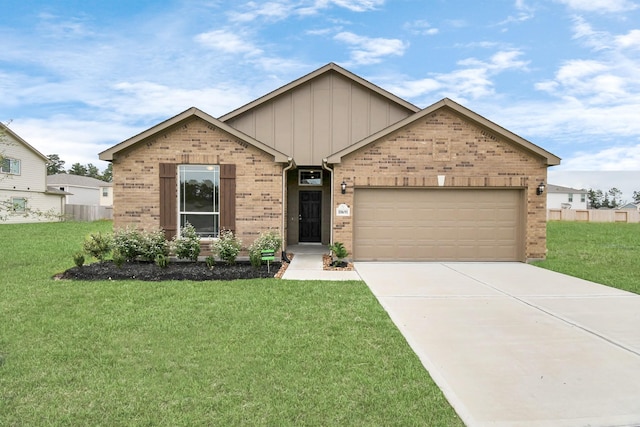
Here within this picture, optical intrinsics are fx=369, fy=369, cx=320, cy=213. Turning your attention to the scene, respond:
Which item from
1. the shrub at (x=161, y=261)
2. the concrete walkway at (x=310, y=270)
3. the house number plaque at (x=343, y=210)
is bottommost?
the concrete walkway at (x=310, y=270)

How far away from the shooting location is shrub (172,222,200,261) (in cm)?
935

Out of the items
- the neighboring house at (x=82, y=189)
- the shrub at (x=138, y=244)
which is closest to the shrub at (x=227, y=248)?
the shrub at (x=138, y=244)

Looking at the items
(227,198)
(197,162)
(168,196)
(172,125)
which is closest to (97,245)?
(168,196)

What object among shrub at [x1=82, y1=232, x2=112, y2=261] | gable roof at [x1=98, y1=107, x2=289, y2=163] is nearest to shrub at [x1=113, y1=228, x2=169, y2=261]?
shrub at [x1=82, y1=232, x2=112, y2=261]

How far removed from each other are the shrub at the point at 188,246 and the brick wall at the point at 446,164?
383 cm

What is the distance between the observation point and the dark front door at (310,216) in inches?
572

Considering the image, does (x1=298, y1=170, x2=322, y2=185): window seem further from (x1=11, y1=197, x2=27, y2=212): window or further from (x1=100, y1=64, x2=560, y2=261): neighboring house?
(x1=11, y1=197, x2=27, y2=212): window

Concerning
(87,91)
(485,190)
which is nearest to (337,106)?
(485,190)

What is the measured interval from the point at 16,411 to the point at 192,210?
767 centimetres

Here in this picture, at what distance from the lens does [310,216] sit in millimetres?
14742

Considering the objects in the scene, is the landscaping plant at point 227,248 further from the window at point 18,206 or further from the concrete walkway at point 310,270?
the window at point 18,206

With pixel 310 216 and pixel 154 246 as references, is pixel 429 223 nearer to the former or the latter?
pixel 310 216

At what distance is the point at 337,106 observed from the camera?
13484mm

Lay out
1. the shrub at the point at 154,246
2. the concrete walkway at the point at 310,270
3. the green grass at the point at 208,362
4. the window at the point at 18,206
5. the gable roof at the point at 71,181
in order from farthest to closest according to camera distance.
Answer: the gable roof at the point at 71,181 → the shrub at the point at 154,246 → the concrete walkway at the point at 310,270 → the window at the point at 18,206 → the green grass at the point at 208,362
